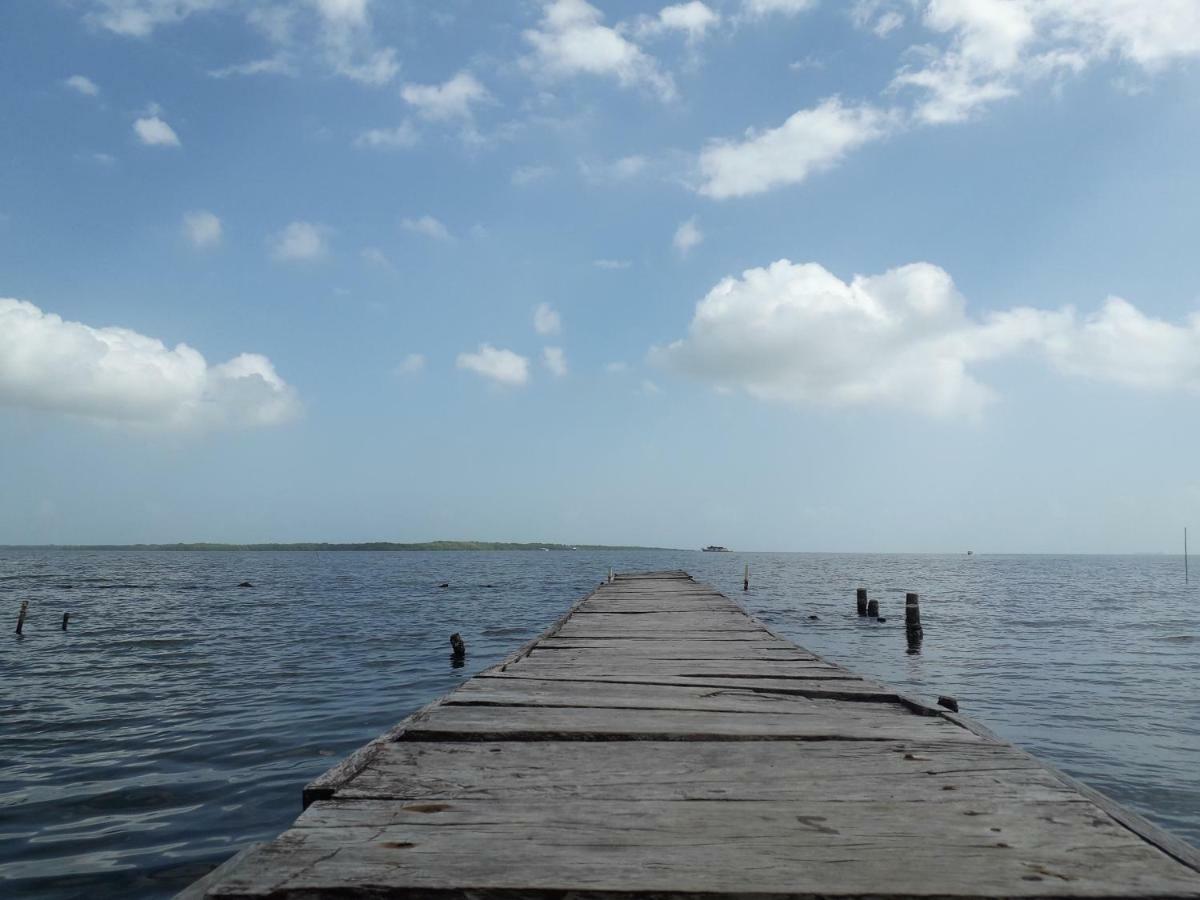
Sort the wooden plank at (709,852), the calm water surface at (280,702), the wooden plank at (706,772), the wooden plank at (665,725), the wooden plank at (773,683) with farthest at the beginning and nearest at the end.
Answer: the calm water surface at (280,702), the wooden plank at (773,683), the wooden plank at (665,725), the wooden plank at (706,772), the wooden plank at (709,852)

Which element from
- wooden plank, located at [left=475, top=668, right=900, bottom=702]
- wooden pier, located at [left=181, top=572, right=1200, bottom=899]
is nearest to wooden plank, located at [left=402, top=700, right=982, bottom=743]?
wooden pier, located at [left=181, top=572, right=1200, bottom=899]

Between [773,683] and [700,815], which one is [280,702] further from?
[700,815]

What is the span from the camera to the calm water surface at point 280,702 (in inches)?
249

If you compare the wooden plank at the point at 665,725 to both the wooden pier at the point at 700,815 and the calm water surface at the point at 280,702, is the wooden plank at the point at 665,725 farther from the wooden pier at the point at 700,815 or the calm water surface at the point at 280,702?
the calm water surface at the point at 280,702

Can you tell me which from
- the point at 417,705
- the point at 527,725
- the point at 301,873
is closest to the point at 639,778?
the point at 527,725

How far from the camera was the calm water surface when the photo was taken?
20.8 feet

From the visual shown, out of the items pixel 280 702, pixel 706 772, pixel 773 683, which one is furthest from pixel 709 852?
pixel 280 702

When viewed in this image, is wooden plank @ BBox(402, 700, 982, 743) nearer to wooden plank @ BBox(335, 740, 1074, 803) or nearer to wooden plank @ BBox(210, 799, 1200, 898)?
wooden plank @ BBox(335, 740, 1074, 803)

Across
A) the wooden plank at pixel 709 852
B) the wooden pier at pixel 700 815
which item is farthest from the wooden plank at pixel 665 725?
the wooden plank at pixel 709 852

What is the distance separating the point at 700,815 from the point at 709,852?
0.40 m

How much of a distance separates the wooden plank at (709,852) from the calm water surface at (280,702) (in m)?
3.87

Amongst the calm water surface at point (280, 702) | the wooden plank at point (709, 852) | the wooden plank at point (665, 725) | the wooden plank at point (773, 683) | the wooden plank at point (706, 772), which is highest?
the wooden plank at point (709, 852)

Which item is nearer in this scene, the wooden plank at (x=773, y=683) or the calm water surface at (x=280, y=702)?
the wooden plank at (x=773, y=683)

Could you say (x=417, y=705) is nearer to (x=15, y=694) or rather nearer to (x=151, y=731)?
(x=151, y=731)
